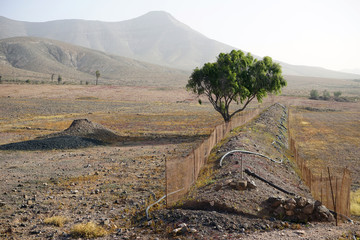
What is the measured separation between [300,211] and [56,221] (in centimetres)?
797

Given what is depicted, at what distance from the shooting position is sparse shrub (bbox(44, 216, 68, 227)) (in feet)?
35.9

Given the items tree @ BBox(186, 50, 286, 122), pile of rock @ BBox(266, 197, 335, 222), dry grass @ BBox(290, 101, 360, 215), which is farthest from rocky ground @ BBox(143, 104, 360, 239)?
tree @ BBox(186, 50, 286, 122)

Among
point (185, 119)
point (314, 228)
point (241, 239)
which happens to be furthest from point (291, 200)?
point (185, 119)

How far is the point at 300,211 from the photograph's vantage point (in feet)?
35.6

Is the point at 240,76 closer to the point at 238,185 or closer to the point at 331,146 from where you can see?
the point at 331,146

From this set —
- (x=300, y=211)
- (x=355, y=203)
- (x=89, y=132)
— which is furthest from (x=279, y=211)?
(x=89, y=132)

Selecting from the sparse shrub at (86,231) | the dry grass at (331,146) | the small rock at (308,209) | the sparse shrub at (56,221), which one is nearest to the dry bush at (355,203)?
the dry grass at (331,146)

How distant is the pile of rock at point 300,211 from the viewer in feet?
35.4

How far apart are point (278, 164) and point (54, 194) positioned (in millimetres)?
11565

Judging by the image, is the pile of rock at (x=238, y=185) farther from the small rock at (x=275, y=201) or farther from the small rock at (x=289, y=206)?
the small rock at (x=289, y=206)

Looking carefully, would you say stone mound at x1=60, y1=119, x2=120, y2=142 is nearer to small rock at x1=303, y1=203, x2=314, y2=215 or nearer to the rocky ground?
the rocky ground

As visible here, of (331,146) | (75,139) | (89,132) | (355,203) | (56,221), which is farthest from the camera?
(89,132)

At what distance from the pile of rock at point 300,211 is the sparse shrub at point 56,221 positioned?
6863 millimetres

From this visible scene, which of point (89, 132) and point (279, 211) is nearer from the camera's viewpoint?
point (279, 211)
